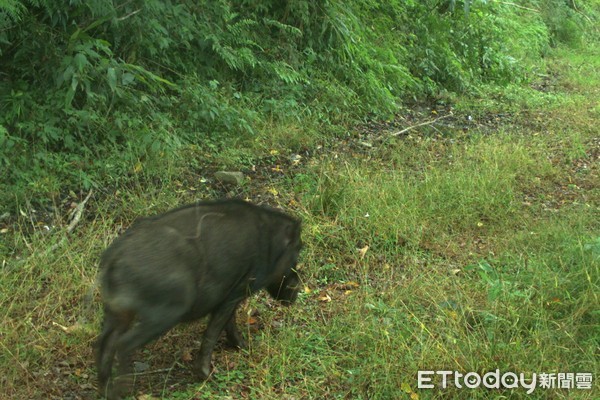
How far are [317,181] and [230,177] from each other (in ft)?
2.51

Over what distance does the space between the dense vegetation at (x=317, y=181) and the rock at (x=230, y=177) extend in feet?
0.29

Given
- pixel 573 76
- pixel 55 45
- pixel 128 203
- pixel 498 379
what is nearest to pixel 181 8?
pixel 55 45

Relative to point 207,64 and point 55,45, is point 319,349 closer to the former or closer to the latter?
point 55,45

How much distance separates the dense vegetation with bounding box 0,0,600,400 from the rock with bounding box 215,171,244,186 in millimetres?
89

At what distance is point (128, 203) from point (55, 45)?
5.88ft

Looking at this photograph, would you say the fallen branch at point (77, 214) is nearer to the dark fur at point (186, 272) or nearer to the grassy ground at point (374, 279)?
the grassy ground at point (374, 279)

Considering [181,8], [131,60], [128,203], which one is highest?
[181,8]

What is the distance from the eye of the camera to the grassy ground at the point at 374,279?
12.4ft

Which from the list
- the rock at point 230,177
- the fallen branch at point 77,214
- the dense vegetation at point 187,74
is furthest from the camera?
the rock at point 230,177

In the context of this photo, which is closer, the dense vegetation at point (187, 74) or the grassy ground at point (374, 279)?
the grassy ground at point (374, 279)

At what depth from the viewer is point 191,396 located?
3748 mm

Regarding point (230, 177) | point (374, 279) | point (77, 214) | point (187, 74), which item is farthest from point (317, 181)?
point (187, 74)

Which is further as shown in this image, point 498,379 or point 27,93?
point 27,93

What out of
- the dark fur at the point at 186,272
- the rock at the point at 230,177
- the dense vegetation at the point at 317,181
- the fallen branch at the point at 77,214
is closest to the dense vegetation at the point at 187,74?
the dense vegetation at the point at 317,181
